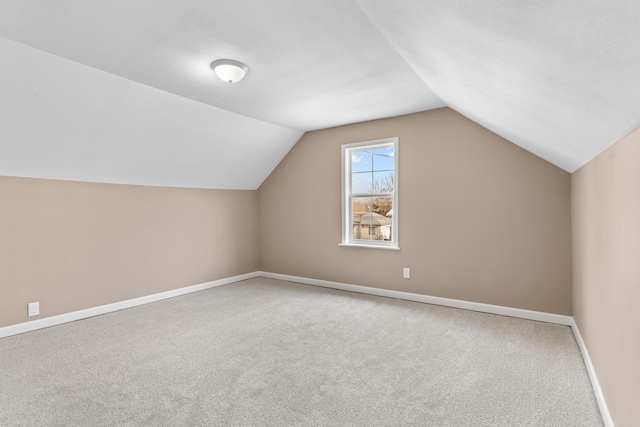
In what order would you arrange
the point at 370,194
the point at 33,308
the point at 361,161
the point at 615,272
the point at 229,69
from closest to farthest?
the point at 615,272
the point at 229,69
the point at 33,308
the point at 370,194
the point at 361,161

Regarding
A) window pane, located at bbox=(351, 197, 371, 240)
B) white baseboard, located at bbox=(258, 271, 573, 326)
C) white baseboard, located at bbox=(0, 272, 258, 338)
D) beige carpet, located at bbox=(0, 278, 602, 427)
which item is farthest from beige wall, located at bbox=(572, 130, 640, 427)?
white baseboard, located at bbox=(0, 272, 258, 338)

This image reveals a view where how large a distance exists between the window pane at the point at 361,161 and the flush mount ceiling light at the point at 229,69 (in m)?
2.37

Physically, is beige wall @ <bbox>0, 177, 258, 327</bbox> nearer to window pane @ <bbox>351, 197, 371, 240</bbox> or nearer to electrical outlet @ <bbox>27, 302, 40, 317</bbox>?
electrical outlet @ <bbox>27, 302, 40, 317</bbox>

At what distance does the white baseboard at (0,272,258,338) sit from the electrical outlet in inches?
3.0

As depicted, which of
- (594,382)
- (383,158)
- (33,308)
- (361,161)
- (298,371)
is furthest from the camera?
(361,161)

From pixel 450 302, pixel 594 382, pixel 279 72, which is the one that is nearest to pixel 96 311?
pixel 279 72

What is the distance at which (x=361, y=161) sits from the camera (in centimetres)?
484

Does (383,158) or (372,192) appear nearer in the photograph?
(383,158)

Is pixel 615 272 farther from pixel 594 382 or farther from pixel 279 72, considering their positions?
pixel 279 72

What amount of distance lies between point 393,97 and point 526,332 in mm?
2599

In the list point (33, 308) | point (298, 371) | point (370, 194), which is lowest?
point (298, 371)

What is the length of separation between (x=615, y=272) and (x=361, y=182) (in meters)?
3.28

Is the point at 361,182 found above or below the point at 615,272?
above

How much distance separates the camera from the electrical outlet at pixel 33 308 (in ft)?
11.1
